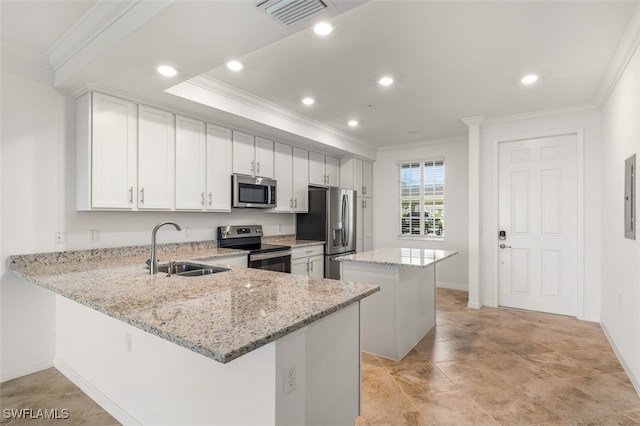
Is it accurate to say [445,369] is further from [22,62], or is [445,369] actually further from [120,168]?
[22,62]

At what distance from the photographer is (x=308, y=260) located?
4480mm

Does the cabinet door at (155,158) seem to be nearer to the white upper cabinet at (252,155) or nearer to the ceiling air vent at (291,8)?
the white upper cabinet at (252,155)

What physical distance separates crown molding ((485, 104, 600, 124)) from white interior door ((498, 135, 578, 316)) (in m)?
0.30

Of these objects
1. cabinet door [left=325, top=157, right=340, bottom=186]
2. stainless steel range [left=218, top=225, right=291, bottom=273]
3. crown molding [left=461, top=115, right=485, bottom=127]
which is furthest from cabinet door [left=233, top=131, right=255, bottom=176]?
crown molding [left=461, top=115, right=485, bottom=127]

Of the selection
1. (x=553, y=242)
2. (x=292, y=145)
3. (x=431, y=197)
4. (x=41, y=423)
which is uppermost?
(x=292, y=145)

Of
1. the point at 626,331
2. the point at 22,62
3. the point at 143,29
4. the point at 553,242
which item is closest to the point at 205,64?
the point at 143,29

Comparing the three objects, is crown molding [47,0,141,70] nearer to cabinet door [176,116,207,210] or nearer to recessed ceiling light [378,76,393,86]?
cabinet door [176,116,207,210]

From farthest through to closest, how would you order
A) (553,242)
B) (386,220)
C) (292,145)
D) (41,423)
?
(386,220) → (292,145) → (553,242) → (41,423)

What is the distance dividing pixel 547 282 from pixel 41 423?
5214 mm

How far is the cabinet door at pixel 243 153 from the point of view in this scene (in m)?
3.88

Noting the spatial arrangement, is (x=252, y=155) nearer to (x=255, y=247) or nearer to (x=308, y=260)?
(x=255, y=247)

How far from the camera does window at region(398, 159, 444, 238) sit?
5.72 metres

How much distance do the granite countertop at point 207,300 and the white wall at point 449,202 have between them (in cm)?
427

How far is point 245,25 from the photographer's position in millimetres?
1851
